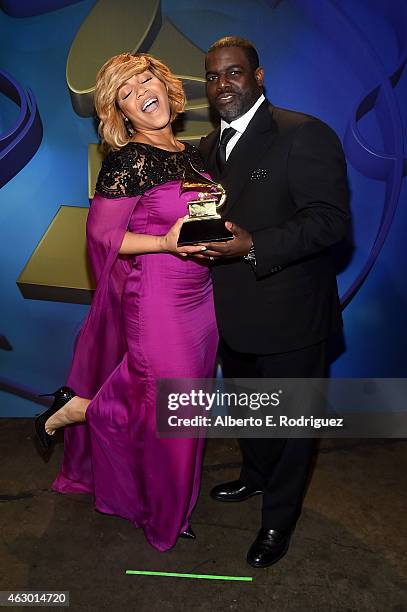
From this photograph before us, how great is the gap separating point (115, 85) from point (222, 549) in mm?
1821

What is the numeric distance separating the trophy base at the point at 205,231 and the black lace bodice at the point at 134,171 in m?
0.27

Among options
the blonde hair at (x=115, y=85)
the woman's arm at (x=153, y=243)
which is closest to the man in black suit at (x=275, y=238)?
the woman's arm at (x=153, y=243)

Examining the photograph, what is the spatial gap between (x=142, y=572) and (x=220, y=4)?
2534 millimetres

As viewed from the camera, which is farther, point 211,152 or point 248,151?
point 211,152

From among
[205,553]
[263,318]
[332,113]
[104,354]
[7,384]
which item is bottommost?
[7,384]

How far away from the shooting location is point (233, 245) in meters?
1.86

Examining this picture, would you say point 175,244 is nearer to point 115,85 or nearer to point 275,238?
point 275,238

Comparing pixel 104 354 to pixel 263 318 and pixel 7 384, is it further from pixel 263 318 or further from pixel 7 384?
pixel 7 384

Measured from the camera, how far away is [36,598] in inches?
82.0

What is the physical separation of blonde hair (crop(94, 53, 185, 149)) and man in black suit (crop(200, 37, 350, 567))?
232 mm

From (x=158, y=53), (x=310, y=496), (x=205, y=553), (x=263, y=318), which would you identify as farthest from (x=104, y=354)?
(x=158, y=53)

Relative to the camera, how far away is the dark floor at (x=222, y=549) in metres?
2.09

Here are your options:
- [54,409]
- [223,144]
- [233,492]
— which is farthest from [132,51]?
[233,492]

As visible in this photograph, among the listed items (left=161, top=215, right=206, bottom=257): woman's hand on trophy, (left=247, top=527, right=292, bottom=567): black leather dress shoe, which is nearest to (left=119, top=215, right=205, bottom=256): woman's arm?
(left=161, top=215, right=206, bottom=257): woman's hand on trophy
